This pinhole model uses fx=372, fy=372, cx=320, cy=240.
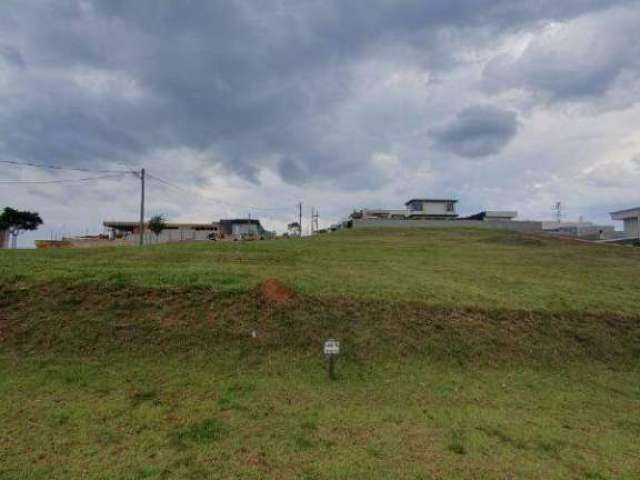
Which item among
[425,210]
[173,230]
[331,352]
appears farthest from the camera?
[425,210]

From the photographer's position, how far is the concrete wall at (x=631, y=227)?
147 feet

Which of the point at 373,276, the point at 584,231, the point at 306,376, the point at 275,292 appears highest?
the point at 584,231

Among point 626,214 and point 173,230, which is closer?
point 626,214

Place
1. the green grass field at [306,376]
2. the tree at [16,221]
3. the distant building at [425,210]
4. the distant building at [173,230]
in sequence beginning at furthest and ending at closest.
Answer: the distant building at [425,210] < the distant building at [173,230] < the tree at [16,221] < the green grass field at [306,376]

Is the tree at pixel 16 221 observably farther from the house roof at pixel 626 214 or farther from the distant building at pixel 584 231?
the house roof at pixel 626 214

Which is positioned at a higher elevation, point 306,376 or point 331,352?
point 331,352

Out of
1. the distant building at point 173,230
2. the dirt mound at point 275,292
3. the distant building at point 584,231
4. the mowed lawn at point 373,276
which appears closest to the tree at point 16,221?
the distant building at point 173,230

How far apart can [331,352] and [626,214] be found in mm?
54859

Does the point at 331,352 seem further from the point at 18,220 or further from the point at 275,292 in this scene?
the point at 18,220

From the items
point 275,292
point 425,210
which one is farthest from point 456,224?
A: point 275,292

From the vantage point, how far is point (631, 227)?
150 feet

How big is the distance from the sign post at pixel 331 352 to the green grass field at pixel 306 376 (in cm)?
16

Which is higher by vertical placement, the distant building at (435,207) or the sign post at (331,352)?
the distant building at (435,207)

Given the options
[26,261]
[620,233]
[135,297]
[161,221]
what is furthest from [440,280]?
[620,233]
